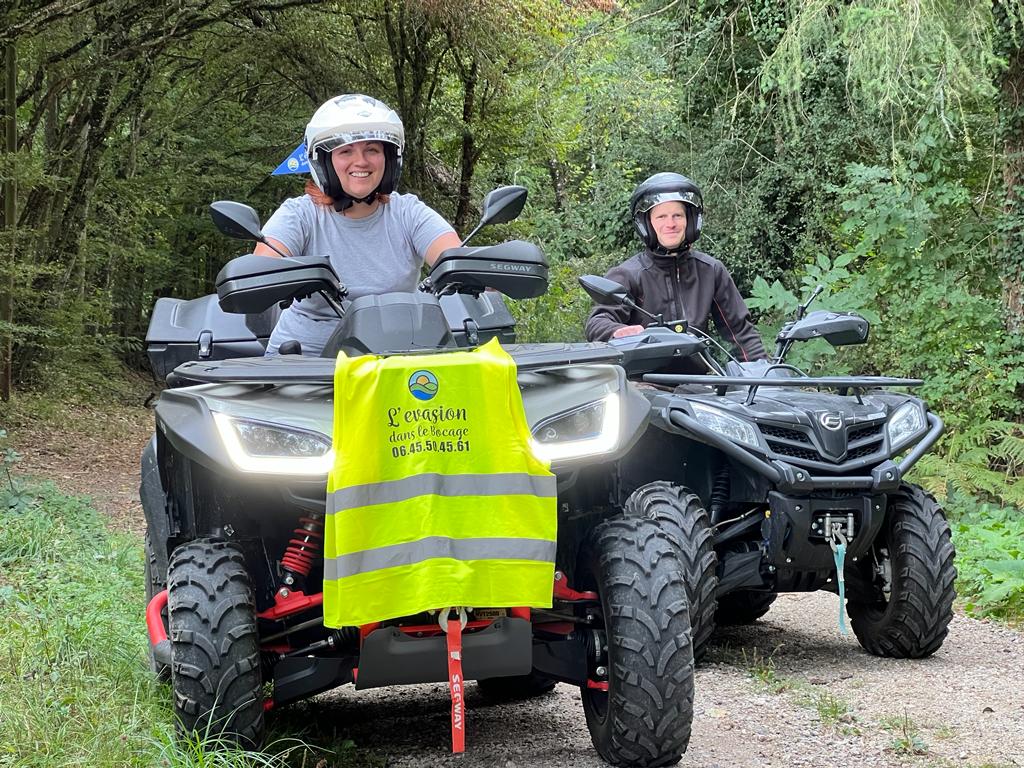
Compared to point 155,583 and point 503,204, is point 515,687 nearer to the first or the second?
point 155,583

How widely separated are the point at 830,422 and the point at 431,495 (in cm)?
259

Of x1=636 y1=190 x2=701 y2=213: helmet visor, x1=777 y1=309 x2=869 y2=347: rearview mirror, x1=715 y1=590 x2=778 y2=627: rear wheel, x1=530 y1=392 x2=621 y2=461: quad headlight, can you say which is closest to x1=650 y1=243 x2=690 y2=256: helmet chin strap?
x1=636 y1=190 x2=701 y2=213: helmet visor

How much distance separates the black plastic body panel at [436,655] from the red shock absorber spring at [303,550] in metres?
0.30

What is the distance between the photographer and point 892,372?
11430 mm

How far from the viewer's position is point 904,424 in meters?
5.31

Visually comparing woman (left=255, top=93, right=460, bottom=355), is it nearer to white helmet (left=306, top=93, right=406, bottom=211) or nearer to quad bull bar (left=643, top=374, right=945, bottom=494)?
white helmet (left=306, top=93, right=406, bottom=211)

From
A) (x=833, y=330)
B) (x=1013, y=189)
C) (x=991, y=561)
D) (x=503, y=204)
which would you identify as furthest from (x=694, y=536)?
(x=1013, y=189)

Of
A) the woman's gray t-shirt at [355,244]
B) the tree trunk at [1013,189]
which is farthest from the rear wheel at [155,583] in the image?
the tree trunk at [1013,189]

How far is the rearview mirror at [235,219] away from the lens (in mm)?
3533

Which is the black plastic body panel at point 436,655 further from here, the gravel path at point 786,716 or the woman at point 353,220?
the woman at point 353,220

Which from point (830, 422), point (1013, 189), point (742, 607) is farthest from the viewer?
point (1013, 189)

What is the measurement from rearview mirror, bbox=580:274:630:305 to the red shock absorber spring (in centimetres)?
177

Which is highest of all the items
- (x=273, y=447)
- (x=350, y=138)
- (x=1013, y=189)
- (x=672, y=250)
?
(x=1013, y=189)

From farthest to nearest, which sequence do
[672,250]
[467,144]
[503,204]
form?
1. [467,144]
2. [672,250]
3. [503,204]
